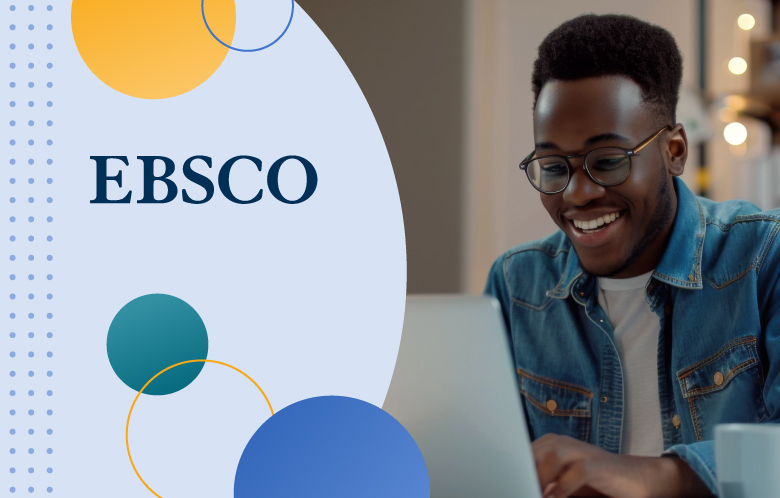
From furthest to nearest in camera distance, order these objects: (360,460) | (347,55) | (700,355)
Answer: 1. (347,55)
2. (700,355)
3. (360,460)

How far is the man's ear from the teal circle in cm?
75

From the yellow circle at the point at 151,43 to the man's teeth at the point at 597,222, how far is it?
0.59 m

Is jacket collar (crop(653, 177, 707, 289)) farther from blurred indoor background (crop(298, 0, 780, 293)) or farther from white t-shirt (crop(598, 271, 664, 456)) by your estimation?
blurred indoor background (crop(298, 0, 780, 293))

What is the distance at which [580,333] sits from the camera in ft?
3.99

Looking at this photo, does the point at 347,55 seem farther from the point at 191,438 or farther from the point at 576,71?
the point at 191,438

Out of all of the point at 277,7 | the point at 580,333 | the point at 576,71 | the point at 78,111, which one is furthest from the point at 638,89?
the point at 78,111

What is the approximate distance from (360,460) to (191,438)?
24cm

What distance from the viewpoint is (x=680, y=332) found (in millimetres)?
1155

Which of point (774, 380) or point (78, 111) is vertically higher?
point (78, 111)

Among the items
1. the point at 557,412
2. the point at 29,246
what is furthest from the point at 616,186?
the point at 29,246

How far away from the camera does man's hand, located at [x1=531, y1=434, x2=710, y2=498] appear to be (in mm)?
770

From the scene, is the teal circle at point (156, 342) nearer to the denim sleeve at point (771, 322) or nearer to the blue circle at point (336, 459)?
the blue circle at point (336, 459)

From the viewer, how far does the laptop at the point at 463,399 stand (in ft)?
2.29

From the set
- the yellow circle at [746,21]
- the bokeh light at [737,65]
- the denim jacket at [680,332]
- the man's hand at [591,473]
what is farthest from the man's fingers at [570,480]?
the yellow circle at [746,21]
